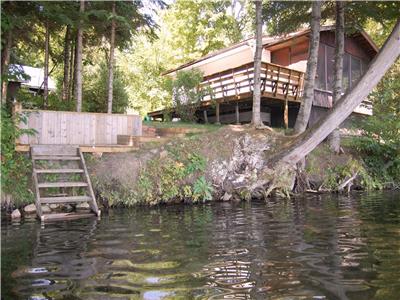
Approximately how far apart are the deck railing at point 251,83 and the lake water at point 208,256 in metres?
9.44

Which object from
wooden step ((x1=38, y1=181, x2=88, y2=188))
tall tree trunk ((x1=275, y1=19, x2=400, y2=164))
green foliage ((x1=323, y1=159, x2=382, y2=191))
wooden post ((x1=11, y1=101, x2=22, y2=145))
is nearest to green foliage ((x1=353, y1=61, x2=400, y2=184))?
green foliage ((x1=323, y1=159, x2=382, y2=191))

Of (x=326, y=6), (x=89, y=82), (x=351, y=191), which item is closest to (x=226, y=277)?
(x=351, y=191)

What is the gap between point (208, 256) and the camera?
543 centimetres

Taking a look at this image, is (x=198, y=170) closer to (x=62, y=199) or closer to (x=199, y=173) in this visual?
(x=199, y=173)

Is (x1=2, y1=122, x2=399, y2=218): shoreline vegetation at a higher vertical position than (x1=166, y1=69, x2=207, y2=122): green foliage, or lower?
lower

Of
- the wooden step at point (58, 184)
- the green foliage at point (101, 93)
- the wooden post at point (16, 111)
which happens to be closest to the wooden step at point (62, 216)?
the wooden step at point (58, 184)

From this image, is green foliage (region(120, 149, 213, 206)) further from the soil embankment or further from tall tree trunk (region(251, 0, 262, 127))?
tall tree trunk (region(251, 0, 262, 127))

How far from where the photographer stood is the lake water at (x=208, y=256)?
4.06 m

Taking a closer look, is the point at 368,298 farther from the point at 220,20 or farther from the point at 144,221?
the point at 220,20

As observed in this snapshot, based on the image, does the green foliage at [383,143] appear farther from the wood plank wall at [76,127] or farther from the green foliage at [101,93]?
the green foliage at [101,93]

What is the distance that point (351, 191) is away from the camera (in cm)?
1400

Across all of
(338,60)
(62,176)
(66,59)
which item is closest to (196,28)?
(66,59)

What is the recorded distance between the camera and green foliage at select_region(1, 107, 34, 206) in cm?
915

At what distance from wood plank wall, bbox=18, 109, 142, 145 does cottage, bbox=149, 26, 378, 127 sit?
7391 millimetres
